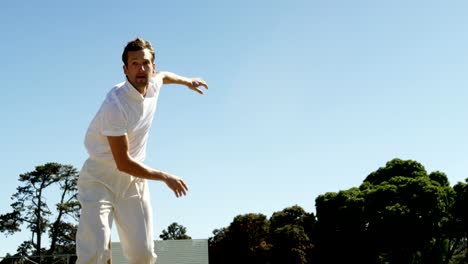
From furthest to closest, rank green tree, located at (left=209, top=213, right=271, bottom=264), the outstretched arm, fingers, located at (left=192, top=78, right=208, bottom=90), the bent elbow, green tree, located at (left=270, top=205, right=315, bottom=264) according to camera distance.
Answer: green tree, located at (left=209, top=213, right=271, bottom=264) < green tree, located at (left=270, top=205, right=315, bottom=264) < fingers, located at (left=192, top=78, right=208, bottom=90) < the outstretched arm < the bent elbow

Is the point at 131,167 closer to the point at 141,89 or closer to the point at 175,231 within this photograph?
the point at 141,89

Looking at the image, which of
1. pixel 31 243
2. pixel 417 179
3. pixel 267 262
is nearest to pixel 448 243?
pixel 417 179

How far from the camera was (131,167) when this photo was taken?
5.09m

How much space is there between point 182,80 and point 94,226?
2.65m

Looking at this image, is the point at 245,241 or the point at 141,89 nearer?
the point at 141,89

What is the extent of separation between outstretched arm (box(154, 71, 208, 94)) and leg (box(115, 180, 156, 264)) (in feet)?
5.19

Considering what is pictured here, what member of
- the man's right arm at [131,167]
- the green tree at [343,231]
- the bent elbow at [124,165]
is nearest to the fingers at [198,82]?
the man's right arm at [131,167]

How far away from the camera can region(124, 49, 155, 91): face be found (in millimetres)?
5312

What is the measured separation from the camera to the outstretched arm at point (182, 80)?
6605 mm

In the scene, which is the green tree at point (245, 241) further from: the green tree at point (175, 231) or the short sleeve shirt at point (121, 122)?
the short sleeve shirt at point (121, 122)

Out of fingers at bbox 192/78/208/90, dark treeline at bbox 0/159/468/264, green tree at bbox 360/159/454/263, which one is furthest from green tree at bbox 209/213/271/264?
fingers at bbox 192/78/208/90

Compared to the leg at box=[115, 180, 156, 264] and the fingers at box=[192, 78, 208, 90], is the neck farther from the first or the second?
the fingers at box=[192, 78, 208, 90]

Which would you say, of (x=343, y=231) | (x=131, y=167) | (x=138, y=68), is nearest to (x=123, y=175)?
(x=131, y=167)

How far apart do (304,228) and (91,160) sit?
162 feet
